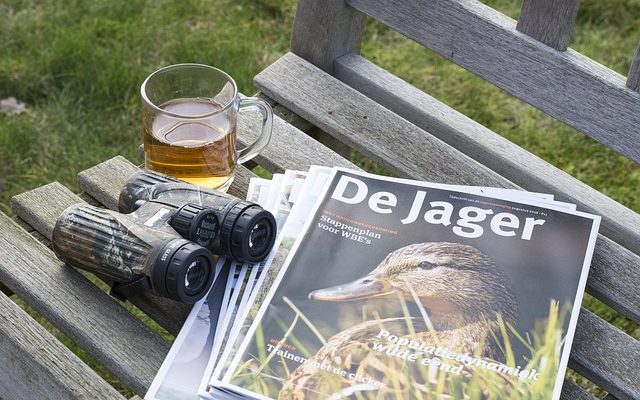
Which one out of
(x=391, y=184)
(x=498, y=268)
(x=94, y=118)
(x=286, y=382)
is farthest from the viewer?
(x=94, y=118)

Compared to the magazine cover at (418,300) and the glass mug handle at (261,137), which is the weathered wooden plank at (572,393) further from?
the glass mug handle at (261,137)

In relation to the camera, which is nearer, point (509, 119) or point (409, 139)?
point (409, 139)

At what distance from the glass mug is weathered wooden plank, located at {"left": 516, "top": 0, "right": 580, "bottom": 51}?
341mm

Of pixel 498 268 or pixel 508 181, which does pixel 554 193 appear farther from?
pixel 498 268

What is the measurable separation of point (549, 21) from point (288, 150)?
0.36m

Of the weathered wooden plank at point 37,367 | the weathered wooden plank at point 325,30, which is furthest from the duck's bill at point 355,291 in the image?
the weathered wooden plank at point 325,30

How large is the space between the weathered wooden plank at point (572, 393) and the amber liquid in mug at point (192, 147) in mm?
441

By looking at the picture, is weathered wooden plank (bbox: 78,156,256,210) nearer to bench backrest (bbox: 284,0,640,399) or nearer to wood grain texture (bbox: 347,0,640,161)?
bench backrest (bbox: 284,0,640,399)

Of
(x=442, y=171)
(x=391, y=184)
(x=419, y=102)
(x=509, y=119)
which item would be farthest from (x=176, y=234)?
Result: (x=509, y=119)

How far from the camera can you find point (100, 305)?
1.00 meters

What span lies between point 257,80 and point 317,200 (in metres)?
0.30

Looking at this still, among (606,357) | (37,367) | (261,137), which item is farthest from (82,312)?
(606,357)

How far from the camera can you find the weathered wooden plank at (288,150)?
119 centimetres

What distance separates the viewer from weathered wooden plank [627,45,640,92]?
111cm
